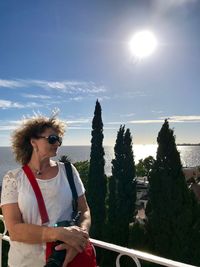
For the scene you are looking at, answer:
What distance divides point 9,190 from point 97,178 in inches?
970

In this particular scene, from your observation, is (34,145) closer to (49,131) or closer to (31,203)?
(49,131)

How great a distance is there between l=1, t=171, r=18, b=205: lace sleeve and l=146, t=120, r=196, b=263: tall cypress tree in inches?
607

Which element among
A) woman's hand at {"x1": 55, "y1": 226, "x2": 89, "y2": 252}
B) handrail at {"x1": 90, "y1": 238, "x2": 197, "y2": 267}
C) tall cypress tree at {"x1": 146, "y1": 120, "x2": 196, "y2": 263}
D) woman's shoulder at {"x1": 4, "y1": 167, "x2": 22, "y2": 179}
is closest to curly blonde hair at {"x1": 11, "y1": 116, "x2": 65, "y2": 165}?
woman's shoulder at {"x1": 4, "y1": 167, "x2": 22, "y2": 179}

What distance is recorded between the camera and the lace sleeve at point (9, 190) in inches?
79.0

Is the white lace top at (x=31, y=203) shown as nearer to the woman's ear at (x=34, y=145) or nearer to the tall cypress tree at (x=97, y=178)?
the woman's ear at (x=34, y=145)

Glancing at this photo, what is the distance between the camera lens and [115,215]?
80.1 ft

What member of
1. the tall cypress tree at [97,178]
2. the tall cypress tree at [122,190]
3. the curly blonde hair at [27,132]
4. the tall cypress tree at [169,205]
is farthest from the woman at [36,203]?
the tall cypress tree at [97,178]

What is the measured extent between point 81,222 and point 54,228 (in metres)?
0.30

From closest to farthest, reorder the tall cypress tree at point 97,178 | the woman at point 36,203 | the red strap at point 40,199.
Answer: the woman at point 36,203 → the red strap at point 40,199 → the tall cypress tree at point 97,178

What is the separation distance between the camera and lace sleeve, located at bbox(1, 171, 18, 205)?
2.01 meters

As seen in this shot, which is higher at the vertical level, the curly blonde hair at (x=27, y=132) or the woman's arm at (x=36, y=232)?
the curly blonde hair at (x=27, y=132)

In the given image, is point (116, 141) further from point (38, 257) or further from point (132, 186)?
point (38, 257)

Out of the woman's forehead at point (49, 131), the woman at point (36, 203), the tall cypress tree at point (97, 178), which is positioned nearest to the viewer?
the woman at point (36, 203)

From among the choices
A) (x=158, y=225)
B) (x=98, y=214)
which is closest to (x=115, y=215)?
(x=98, y=214)
